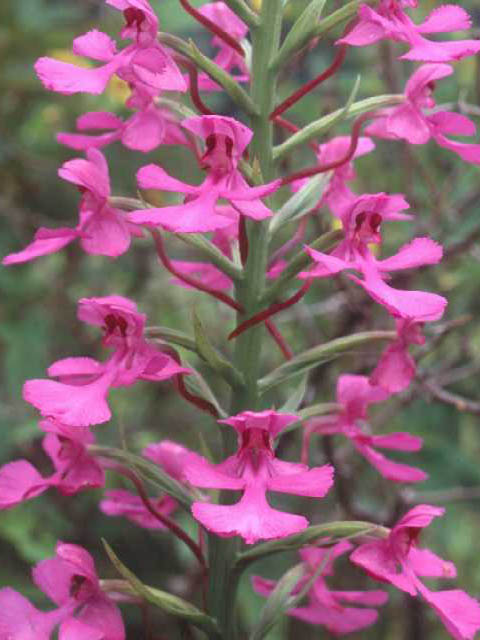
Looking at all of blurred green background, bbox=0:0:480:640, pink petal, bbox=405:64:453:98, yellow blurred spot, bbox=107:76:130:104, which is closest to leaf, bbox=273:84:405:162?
pink petal, bbox=405:64:453:98

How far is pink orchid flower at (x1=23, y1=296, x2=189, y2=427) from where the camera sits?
59.0 inches

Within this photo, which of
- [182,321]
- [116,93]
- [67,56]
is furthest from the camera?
[182,321]

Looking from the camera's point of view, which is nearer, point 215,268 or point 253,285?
point 253,285

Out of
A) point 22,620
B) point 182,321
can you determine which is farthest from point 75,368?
point 182,321

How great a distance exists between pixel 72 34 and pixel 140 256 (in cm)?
81

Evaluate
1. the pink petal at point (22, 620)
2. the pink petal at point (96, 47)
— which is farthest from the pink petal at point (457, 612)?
the pink petal at point (96, 47)

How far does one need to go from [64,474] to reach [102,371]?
218mm

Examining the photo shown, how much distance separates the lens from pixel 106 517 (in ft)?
11.1

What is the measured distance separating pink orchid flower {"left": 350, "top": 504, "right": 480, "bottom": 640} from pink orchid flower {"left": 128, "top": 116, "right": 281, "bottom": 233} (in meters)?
0.55

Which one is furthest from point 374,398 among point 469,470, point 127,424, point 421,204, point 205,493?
point 127,424

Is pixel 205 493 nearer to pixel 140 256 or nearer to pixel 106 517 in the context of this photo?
pixel 106 517

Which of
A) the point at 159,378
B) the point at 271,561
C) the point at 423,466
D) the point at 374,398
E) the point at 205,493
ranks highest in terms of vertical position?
the point at 159,378

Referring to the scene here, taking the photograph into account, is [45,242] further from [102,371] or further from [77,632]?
[77,632]

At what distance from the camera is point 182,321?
3.92m
